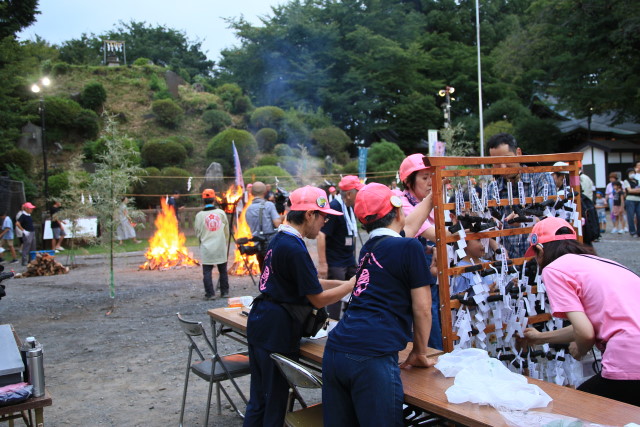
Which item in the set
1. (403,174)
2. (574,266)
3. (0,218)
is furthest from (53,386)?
(0,218)

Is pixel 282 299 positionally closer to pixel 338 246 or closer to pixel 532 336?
pixel 532 336

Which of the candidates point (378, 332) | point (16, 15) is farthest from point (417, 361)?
point (16, 15)

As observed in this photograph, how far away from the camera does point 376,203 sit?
9.29 feet

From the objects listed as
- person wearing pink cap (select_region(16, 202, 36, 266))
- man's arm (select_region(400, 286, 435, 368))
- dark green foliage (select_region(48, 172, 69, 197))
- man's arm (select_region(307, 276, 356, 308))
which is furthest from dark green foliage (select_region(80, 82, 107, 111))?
man's arm (select_region(400, 286, 435, 368))

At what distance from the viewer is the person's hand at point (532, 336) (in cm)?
335

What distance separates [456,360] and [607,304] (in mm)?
833

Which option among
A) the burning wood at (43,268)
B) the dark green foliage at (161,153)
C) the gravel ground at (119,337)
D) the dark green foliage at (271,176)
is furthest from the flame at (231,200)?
the dark green foliage at (161,153)

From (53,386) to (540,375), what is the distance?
4.98m

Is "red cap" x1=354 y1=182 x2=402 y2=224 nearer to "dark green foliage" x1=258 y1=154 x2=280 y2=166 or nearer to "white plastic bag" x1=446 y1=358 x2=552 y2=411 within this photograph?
"white plastic bag" x1=446 y1=358 x2=552 y2=411

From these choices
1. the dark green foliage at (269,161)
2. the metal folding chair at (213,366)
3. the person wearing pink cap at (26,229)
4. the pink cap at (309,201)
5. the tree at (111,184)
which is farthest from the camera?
the dark green foliage at (269,161)

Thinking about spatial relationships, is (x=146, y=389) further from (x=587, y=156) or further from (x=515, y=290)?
(x=587, y=156)

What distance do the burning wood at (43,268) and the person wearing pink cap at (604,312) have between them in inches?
577

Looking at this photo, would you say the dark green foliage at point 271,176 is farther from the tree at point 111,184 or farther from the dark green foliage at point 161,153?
the tree at point 111,184

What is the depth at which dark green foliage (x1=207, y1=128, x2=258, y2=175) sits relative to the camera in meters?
32.0
